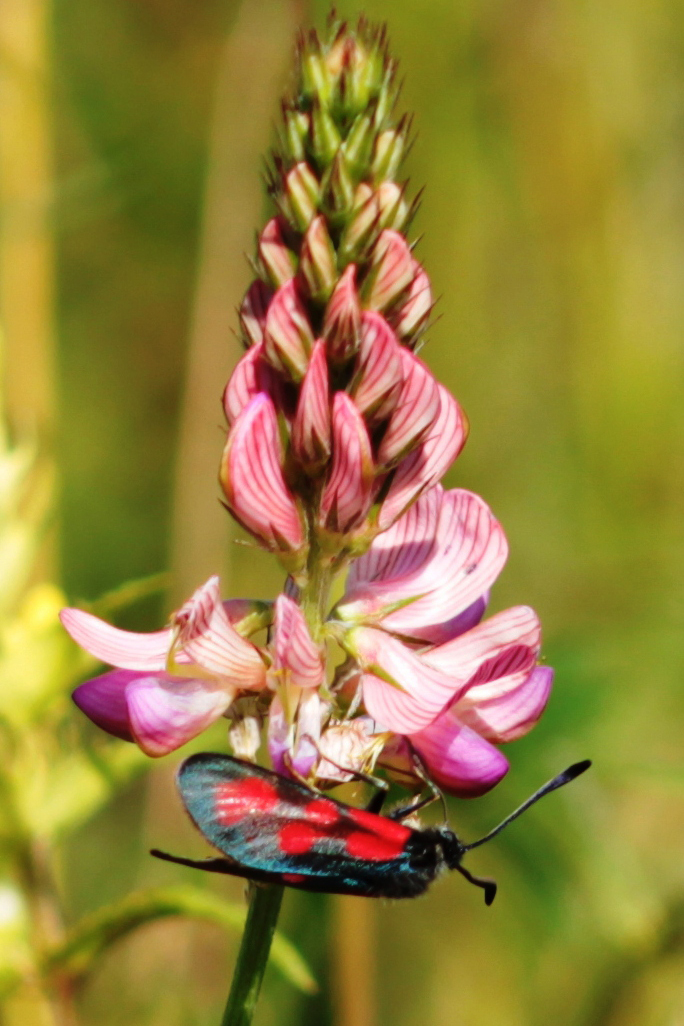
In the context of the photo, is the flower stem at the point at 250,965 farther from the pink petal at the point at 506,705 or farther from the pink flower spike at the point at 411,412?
the pink flower spike at the point at 411,412

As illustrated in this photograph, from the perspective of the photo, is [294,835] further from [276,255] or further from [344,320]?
[276,255]

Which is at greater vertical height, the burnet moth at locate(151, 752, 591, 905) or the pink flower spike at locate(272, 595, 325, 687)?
the pink flower spike at locate(272, 595, 325, 687)

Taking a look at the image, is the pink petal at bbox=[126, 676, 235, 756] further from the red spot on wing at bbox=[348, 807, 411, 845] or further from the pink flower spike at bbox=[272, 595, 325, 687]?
the red spot on wing at bbox=[348, 807, 411, 845]

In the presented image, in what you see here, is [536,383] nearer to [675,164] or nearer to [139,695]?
[675,164]

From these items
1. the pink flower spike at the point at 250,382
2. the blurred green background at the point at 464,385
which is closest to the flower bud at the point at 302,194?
the pink flower spike at the point at 250,382

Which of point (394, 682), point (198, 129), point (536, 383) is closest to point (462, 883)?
point (536, 383)

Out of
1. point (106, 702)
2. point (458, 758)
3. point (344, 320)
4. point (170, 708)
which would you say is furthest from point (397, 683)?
point (344, 320)

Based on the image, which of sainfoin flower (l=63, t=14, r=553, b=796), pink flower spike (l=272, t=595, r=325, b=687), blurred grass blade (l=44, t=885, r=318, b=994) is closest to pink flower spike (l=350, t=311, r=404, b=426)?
sainfoin flower (l=63, t=14, r=553, b=796)
